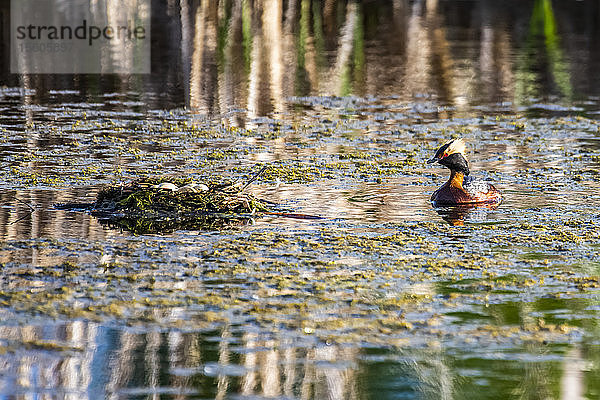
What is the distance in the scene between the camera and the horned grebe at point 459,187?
38.4ft

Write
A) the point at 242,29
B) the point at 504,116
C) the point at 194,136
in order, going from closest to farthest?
the point at 194,136, the point at 504,116, the point at 242,29

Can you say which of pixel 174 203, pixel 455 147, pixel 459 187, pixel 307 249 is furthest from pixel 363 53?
pixel 307 249

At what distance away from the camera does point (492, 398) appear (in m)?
6.59

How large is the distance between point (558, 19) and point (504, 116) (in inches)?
737

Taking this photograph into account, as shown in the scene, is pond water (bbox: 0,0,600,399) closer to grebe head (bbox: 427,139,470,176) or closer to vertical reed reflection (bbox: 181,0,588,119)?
vertical reed reflection (bbox: 181,0,588,119)

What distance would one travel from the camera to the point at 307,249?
9742 mm

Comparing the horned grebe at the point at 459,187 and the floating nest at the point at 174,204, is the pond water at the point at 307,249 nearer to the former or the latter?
the horned grebe at the point at 459,187

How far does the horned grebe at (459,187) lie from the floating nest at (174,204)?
5.20 ft

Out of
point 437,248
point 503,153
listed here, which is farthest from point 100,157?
point 437,248

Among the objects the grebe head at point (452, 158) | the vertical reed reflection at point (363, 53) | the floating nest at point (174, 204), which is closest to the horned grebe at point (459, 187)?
the grebe head at point (452, 158)

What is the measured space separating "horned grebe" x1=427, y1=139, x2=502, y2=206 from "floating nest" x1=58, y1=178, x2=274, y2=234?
1584 mm

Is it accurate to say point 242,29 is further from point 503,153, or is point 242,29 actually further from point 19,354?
point 19,354

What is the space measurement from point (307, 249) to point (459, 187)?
8.34 feet

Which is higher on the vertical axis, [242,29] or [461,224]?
[242,29]
